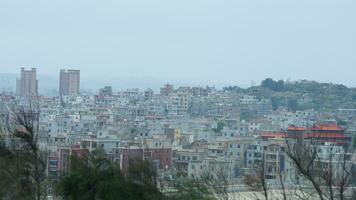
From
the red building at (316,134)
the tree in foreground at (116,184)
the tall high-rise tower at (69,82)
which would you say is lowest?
the tree in foreground at (116,184)

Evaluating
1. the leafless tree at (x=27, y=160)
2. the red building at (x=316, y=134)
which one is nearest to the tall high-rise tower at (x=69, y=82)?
the red building at (x=316, y=134)

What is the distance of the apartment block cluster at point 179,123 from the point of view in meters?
24.7

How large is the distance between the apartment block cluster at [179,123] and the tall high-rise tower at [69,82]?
71mm

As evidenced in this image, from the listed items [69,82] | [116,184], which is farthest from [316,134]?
[69,82]

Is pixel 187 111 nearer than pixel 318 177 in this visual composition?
No

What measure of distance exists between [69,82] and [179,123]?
22219 mm

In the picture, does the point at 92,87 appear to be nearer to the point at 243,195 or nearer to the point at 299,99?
the point at 299,99

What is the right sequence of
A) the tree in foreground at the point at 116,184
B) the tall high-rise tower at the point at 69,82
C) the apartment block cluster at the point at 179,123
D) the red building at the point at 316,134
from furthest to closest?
the tall high-rise tower at the point at 69,82, the apartment block cluster at the point at 179,123, the red building at the point at 316,134, the tree in foreground at the point at 116,184

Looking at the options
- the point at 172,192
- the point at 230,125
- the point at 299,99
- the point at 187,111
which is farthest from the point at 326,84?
the point at 172,192

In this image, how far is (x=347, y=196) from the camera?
759 centimetres

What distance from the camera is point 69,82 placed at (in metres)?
65.5

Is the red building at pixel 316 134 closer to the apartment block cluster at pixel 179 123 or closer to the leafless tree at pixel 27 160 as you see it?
the apartment block cluster at pixel 179 123

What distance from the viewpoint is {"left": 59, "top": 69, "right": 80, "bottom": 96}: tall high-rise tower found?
6378 cm

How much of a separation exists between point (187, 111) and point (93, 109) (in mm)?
6878
